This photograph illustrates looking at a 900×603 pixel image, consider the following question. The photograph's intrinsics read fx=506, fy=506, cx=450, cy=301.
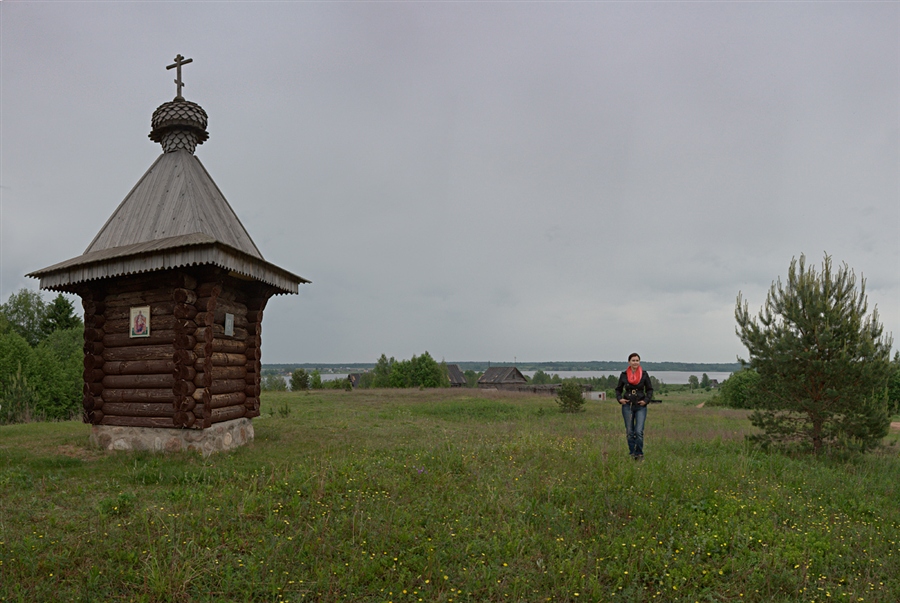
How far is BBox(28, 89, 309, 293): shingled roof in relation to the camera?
9.16 metres

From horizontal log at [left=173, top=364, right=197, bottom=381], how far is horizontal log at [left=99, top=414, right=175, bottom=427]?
2.92 feet

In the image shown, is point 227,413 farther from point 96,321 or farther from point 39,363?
point 39,363

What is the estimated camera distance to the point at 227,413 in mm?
10406

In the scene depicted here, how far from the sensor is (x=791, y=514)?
6895 millimetres

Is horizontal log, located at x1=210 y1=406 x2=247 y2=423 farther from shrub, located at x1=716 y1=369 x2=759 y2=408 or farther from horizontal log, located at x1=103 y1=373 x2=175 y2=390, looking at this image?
shrub, located at x1=716 y1=369 x2=759 y2=408

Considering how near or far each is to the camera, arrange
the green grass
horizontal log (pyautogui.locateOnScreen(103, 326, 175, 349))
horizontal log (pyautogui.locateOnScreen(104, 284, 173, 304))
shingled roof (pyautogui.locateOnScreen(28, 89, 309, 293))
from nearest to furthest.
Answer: the green grass
shingled roof (pyautogui.locateOnScreen(28, 89, 309, 293))
horizontal log (pyautogui.locateOnScreen(103, 326, 175, 349))
horizontal log (pyautogui.locateOnScreen(104, 284, 173, 304))

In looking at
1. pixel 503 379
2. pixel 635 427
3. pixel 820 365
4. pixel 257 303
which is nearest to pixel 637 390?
pixel 635 427

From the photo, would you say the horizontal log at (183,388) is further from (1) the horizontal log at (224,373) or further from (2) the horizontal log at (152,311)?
(2) the horizontal log at (152,311)

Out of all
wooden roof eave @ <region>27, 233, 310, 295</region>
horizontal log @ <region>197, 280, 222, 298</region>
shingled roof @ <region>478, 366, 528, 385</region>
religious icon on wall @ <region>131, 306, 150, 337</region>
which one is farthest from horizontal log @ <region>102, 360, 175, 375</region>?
shingled roof @ <region>478, 366, 528, 385</region>

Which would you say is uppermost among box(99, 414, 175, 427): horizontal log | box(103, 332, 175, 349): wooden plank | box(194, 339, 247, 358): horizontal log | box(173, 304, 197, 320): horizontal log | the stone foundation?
box(173, 304, 197, 320): horizontal log

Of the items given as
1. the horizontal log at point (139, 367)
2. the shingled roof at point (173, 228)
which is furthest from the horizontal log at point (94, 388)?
the shingled roof at point (173, 228)

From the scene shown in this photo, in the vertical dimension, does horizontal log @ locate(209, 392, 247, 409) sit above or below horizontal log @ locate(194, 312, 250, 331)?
below

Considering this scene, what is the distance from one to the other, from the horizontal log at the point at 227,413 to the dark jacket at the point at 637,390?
305 inches

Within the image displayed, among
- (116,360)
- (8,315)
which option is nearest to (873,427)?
(116,360)
